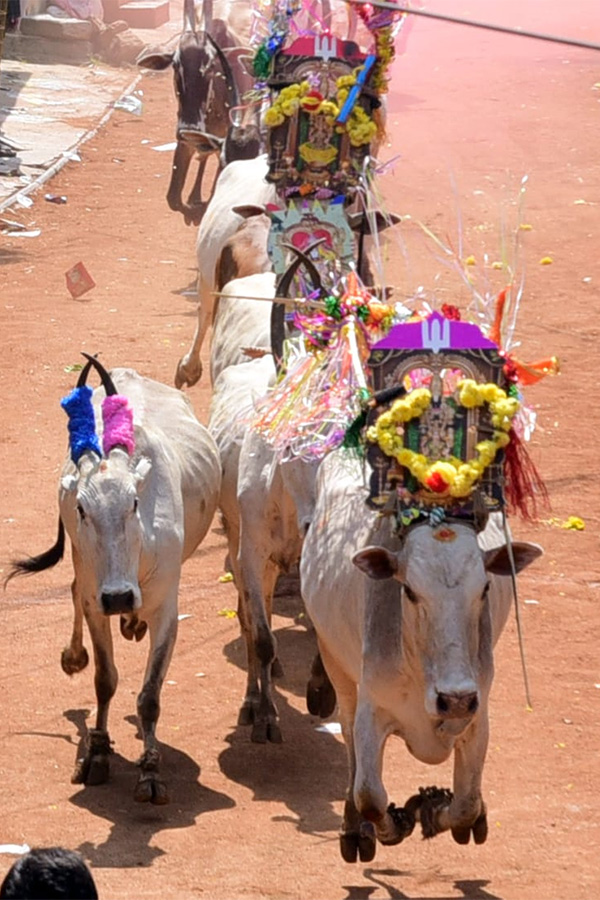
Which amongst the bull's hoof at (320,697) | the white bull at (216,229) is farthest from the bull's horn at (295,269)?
the white bull at (216,229)

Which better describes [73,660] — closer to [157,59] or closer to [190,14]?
[157,59]

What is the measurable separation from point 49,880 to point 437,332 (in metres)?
2.99

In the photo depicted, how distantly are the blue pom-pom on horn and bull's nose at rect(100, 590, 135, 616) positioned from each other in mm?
592

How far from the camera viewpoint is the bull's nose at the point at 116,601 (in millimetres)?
6539

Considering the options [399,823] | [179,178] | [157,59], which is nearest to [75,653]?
[399,823]

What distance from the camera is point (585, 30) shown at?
89.6 feet

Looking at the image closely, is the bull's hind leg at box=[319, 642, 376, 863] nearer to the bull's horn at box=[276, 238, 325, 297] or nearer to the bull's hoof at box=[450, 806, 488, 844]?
the bull's hoof at box=[450, 806, 488, 844]

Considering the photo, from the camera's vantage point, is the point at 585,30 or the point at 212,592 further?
the point at 585,30

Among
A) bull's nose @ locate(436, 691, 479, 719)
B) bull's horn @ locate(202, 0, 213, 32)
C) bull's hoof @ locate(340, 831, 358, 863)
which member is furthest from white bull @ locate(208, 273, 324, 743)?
bull's horn @ locate(202, 0, 213, 32)

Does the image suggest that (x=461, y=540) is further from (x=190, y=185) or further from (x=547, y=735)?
(x=190, y=185)

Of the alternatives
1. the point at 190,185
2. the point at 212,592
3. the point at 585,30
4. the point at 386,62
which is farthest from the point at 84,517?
the point at 585,30

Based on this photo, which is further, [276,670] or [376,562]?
[276,670]

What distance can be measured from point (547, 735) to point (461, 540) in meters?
2.18

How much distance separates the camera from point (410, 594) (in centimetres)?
554
